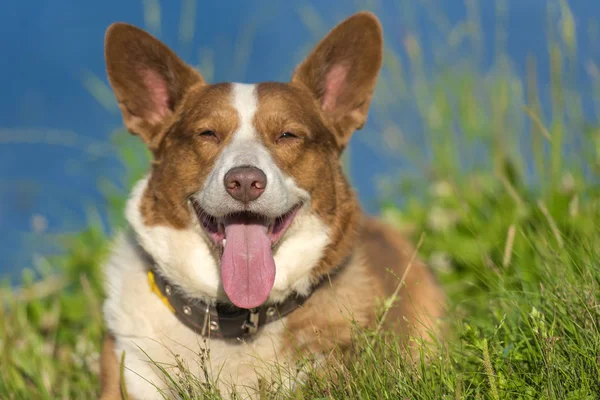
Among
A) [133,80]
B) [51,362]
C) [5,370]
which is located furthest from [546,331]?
[51,362]

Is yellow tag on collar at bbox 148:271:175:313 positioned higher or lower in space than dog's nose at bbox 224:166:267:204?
lower

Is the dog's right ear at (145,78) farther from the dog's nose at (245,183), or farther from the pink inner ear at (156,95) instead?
the dog's nose at (245,183)

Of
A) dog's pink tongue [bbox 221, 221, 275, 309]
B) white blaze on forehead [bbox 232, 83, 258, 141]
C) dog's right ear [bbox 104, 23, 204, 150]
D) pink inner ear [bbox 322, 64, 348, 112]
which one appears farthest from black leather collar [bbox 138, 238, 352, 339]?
pink inner ear [bbox 322, 64, 348, 112]

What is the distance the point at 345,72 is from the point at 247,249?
1.24 metres

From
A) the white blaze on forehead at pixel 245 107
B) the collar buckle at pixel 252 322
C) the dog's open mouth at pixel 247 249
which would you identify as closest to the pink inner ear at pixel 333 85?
the white blaze on forehead at pixel 245 107

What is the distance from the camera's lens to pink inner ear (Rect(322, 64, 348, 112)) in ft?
14.5

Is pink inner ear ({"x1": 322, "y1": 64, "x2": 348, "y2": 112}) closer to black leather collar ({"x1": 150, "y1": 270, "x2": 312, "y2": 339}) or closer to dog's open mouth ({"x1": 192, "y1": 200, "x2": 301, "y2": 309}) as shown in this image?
dog's open mouth ({"x1": 192, "y1": 200, "x2": 301, "y2": 309})

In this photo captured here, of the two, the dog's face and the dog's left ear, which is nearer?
the dog's face

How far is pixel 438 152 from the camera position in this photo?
6559 millimetres

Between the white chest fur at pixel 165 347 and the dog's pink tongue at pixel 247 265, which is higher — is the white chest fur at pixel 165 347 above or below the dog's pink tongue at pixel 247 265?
below

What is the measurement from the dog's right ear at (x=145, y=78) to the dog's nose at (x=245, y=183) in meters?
0.90

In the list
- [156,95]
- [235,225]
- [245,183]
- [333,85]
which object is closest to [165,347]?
[235,225]

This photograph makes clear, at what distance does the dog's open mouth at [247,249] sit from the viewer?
3.66 meters

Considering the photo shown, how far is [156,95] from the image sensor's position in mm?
4383
